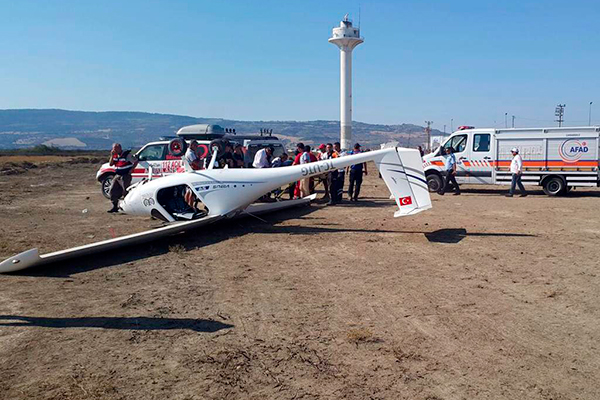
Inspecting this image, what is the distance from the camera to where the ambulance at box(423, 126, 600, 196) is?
1855 centimetres

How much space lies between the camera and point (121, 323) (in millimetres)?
6043

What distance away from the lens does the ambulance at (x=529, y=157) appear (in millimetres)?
18547

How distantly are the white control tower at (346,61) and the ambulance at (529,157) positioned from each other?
35.3m

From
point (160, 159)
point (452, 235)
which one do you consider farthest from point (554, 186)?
point (160, 159)

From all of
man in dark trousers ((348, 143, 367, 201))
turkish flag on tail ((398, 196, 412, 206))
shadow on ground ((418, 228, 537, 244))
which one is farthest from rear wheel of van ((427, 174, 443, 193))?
turkish flag on tail ((398, 196, 412, 206))

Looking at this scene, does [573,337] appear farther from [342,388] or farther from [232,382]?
[232,382]

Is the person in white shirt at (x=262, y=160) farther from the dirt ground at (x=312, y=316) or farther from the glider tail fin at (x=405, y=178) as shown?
the glider tail fin at (x=405, y=178)

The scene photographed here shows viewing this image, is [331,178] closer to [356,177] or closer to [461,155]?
[356,177]

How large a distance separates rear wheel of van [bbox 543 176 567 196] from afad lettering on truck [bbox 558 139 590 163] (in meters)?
0.80

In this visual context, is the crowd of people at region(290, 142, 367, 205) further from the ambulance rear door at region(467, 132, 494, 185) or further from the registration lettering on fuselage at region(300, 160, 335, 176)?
the ambulance rear door at region(467, 132, 494, 185)

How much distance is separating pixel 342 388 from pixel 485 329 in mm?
2183

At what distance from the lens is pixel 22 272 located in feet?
26.9

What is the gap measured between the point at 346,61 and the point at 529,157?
130 ft

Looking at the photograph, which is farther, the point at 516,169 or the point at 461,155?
the point at 461,155
